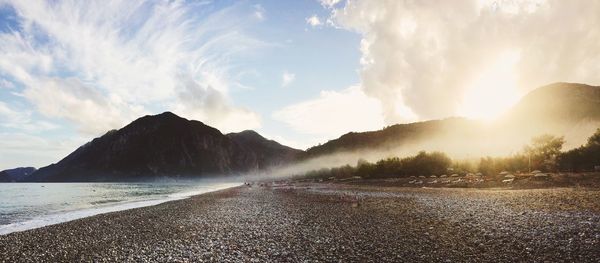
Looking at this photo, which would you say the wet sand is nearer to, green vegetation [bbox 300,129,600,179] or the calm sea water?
the calm sea water

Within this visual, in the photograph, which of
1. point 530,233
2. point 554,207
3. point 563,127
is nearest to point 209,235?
point 530,233

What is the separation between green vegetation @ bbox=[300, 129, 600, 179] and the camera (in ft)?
234

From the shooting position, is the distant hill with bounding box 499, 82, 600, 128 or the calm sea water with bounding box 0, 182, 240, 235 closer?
the calm sea water with bounding box 0, 182, 240, 235

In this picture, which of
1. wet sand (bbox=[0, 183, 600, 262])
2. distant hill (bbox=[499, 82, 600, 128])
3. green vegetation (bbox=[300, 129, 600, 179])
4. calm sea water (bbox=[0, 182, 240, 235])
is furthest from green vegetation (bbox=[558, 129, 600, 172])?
distant hill (bbox=[499, 82, 600, 128])

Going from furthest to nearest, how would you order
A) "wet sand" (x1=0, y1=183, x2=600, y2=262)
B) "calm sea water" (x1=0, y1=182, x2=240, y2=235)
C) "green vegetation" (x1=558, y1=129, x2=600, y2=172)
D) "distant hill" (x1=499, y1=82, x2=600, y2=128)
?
"distant hill" (x1=499, y1=82, x2=600, y2=128) < "green vegetation" (x1=558, y1=129, x2=600, y2=172) < "calm sea water" (x1=0, y1=182, x2=240, y2=235) < "wet sand" (x1=0, y1=183, x2=600, y2=262)

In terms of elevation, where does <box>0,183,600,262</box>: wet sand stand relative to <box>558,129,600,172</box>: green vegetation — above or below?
below

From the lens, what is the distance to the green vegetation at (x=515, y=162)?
234ft

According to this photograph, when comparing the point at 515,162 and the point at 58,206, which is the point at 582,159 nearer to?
the point at 515,162

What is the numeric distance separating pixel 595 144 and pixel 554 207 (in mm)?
63073

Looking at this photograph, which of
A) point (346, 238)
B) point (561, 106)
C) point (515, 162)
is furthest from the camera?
point (561, 106)

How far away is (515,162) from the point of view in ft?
270

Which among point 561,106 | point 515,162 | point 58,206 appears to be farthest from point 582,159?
point 561,106

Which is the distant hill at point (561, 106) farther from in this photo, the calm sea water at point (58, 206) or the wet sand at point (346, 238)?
the wet sand at point (346, 238)

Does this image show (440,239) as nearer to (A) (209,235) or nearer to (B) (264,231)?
(B) (264,231)
